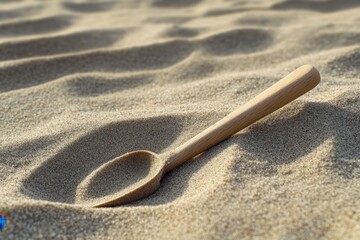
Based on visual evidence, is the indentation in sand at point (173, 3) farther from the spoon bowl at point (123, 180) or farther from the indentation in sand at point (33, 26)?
the spoon bowl at point (123, 180)

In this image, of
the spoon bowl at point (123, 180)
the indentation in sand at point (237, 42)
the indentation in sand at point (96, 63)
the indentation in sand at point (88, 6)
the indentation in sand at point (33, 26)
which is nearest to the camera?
the spoon bowl at point (123, 180)

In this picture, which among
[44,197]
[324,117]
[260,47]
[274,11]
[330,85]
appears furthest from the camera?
[274,11]

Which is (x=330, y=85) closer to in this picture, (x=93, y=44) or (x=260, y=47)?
(x=260, y=47)

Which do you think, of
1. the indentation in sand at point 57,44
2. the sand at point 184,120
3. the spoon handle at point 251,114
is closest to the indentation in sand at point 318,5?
the sand at point 184,120

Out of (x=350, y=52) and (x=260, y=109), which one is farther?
(x=350, y=52)

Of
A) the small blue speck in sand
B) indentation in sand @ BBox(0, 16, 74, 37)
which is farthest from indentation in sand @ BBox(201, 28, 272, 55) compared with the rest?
the small blue speck in sand

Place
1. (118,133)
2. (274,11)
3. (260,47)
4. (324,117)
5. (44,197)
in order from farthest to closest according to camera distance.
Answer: (274,11) → (260,47) → (118,133) → (324,117) → (44,197)

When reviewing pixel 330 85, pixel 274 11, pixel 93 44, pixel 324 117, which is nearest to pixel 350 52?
pixel 330 85
